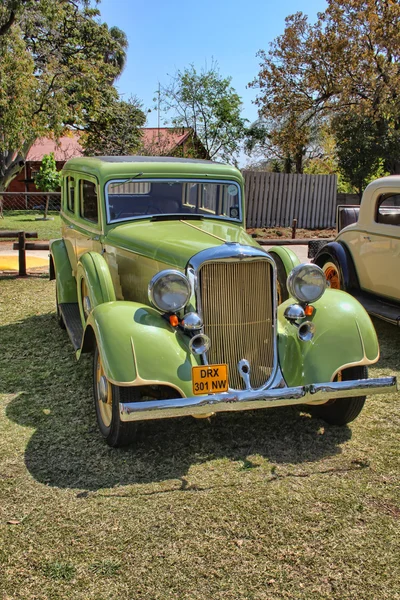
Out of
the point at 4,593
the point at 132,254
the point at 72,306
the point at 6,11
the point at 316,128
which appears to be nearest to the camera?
the point at 4,593

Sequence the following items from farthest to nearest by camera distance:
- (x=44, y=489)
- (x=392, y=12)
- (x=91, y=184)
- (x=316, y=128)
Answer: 1. (x=316, y=128)
2. (x=392, y=12)
3. (x=91, y=184)
4. (x=44, y=489)

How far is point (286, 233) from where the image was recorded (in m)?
16.8

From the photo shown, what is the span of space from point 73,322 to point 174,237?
1610mm

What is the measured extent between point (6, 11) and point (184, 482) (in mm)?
12341

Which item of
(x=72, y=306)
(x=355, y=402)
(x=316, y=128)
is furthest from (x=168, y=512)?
(x=316, y=128)

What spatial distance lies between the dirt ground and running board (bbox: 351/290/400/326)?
30.6 ft

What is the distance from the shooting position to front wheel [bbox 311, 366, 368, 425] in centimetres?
398

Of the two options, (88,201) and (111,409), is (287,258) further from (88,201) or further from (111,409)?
(111,409)

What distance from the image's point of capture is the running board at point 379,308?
600cm

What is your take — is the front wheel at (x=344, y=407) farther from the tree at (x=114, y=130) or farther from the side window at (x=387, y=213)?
the tree at (x=114, y=130)

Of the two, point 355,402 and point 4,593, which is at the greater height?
point 355,402

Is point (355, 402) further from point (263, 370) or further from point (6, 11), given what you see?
point (6, 11)

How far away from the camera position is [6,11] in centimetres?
1234

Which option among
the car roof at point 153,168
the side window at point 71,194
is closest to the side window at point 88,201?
the car roof at point 153,168
